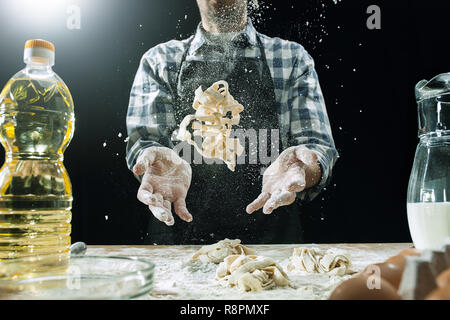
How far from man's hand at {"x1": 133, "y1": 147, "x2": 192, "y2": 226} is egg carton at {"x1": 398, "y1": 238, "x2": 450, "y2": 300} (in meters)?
0.88

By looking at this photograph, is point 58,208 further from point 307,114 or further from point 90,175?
point 307,114

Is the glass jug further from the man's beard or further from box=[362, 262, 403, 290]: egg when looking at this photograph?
the man's beard

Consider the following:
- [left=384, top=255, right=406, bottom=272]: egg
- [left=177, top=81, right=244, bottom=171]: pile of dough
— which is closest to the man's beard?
[left=177, top=81, right=244, bottom=171]: pile of dough

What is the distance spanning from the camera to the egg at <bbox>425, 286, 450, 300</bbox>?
43cm

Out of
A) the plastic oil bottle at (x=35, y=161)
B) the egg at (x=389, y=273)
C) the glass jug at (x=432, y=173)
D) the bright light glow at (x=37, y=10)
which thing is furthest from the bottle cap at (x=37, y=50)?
the glass jug at (x=432, y=173)

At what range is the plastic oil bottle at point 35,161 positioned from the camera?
81 cm

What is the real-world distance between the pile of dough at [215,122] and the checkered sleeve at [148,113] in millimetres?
64

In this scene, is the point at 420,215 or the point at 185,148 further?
the point at 185,148

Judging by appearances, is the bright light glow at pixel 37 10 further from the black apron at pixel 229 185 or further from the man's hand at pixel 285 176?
the man's hand at pixel 285 176

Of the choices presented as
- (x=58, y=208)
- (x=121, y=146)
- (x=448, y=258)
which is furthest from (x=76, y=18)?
(x=448, y=258)

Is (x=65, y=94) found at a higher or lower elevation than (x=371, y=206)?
higher
